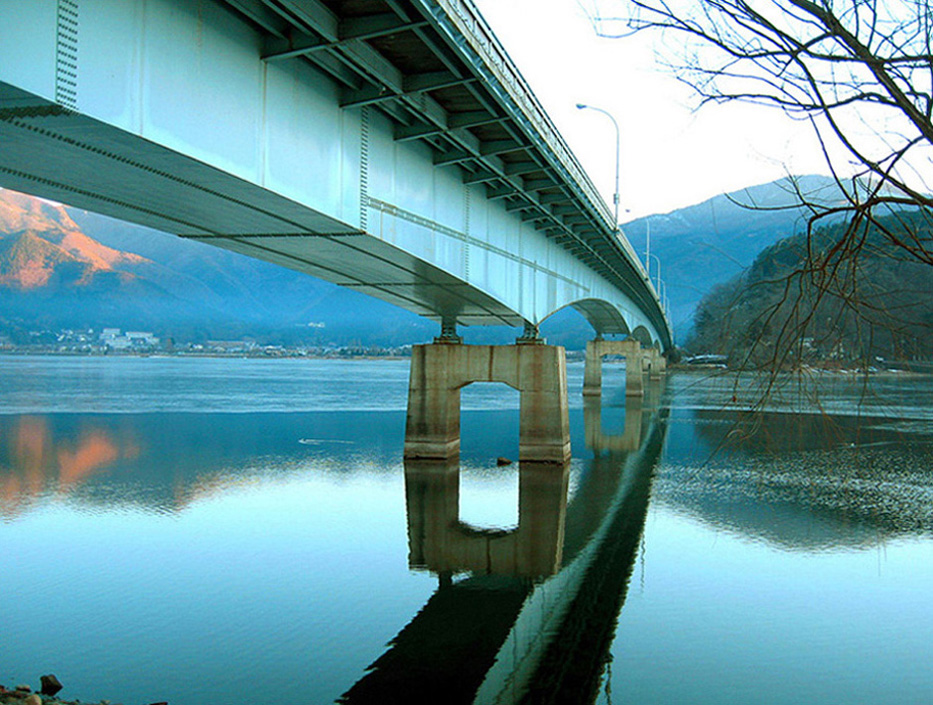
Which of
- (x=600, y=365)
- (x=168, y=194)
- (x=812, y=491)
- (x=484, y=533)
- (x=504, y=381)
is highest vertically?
(x=168, y=194)

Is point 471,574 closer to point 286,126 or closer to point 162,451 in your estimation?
point 286,126

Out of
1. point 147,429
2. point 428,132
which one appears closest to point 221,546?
point 428,132

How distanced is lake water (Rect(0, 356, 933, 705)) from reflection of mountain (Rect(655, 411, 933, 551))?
15cm

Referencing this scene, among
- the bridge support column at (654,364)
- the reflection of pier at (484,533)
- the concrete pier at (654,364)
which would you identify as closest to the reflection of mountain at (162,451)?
the reflection of pier at (484,533)

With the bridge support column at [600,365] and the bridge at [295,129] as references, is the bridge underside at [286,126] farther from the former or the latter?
the bridge support column at [600,365]

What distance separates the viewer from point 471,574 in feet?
50.7

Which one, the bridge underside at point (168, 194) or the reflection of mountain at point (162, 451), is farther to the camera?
the reflection of mountain at point (162, 451)

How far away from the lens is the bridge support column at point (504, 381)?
26797mm

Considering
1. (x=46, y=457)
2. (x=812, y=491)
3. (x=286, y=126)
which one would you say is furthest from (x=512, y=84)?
(x=46, y=457)

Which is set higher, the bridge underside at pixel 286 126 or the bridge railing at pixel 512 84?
the bridge railing at pixel 512 84

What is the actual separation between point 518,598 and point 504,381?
521 inches

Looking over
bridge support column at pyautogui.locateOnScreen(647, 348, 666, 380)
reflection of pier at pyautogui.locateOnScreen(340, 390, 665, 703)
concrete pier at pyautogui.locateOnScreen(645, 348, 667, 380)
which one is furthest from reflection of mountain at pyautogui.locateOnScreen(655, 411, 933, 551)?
bridge support column at pyautogui.locateOnScreen(647, 348, 666, 380)

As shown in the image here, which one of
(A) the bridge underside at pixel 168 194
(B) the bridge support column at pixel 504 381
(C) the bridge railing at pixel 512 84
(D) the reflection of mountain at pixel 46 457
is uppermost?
(C) the bridge railing at pixel 512 84

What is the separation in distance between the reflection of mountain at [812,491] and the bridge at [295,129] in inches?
301
